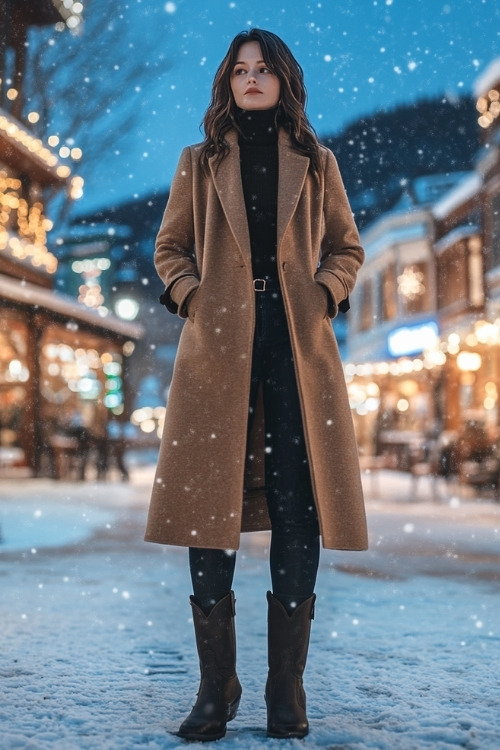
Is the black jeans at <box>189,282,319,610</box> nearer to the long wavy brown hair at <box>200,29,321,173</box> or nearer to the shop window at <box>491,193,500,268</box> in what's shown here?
the long wavy brown hair at <box>200,29,321,173</box>

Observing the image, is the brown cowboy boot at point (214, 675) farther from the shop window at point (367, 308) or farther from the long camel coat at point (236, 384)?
the shop window at point (367, 308)

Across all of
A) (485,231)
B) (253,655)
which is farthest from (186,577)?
(485,231)

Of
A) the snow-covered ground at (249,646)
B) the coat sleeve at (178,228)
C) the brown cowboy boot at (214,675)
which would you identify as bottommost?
the snow-covered ground at (249,646)

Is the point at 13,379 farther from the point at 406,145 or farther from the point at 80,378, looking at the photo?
the point at 406,145

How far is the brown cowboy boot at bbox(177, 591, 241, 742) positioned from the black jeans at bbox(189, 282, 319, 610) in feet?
0.14

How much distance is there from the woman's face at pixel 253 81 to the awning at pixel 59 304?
1436 centimetres

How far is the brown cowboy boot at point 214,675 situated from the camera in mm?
2535

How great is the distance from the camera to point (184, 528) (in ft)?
8.66

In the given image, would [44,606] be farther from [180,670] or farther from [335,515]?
[335,515]

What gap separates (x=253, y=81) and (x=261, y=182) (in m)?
0.30

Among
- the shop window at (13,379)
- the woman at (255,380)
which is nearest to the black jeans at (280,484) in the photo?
the woman at (255,380)

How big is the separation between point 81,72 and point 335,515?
16.9m

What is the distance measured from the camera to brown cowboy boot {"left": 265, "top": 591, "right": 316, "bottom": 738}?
2.54m

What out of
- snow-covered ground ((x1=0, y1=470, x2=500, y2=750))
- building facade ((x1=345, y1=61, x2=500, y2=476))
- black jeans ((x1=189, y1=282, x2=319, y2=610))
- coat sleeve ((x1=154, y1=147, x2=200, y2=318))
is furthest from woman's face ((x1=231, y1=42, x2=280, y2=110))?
building facade ((x1=345, y1=61, x2=500, y2=476))
